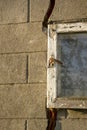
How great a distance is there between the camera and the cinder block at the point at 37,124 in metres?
2.51

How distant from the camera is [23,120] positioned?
2.55 metres

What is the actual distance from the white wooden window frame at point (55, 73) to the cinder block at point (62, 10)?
0.08 m

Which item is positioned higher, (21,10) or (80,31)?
(21,10)

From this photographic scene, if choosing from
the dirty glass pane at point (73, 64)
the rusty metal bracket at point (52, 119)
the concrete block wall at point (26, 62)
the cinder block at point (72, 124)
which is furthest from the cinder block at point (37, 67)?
the cinder block at point (72, 124)

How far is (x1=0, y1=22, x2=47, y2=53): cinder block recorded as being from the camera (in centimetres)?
262

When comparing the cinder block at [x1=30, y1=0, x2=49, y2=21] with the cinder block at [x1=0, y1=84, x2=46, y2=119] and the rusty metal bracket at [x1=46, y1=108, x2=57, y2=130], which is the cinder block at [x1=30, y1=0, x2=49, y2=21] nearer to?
the cinder block at [x1=0, y1=84, x2=46, y2=119]

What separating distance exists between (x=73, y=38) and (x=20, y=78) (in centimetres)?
50

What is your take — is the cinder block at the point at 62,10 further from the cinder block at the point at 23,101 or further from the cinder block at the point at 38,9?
the cinder block at the point at 23,101

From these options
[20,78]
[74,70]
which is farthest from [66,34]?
[20,78]

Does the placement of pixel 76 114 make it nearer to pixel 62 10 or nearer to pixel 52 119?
pixel 52 119

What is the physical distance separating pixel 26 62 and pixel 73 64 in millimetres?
366

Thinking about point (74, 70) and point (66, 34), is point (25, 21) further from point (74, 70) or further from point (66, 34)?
point (74, 70)

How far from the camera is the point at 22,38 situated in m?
2.65

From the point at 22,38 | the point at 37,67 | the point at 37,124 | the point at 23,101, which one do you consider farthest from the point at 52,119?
the point at 22,38
